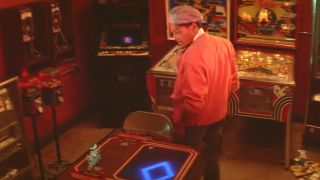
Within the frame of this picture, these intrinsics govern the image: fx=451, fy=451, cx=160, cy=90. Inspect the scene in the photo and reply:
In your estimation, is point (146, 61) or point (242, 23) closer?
point (242, 23)

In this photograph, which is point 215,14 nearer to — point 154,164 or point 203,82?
point 203,82

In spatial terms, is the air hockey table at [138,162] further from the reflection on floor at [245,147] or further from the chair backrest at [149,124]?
the reflection on floor at [245,147]

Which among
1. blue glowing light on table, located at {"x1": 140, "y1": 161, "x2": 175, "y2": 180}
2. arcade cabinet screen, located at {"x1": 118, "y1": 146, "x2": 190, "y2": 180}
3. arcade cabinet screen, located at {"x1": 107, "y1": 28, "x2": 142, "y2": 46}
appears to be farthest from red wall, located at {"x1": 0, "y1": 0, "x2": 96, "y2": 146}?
blue glowing light on table, located at {"x1": 140, "y1": 161, "x2": 175, "y2": 180}

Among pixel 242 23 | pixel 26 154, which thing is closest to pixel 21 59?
pixel 26 154

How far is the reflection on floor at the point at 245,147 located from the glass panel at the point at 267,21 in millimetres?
976

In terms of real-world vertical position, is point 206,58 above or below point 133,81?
above

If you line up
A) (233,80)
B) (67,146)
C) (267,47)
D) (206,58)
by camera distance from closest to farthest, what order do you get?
1. (206,58)
2. (233,80)
3. (267,47)
4. (67,146)

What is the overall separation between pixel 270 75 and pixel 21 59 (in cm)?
220

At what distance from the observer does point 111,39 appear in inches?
191

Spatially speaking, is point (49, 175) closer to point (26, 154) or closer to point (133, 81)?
point (26, 154)

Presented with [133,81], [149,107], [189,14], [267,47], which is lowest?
[149,107]

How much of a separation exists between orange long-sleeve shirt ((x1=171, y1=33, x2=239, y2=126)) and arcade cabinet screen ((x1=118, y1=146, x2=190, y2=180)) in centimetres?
45

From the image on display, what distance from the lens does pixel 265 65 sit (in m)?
4.06

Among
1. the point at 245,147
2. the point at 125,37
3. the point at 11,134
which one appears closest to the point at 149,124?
the point at 11,134
